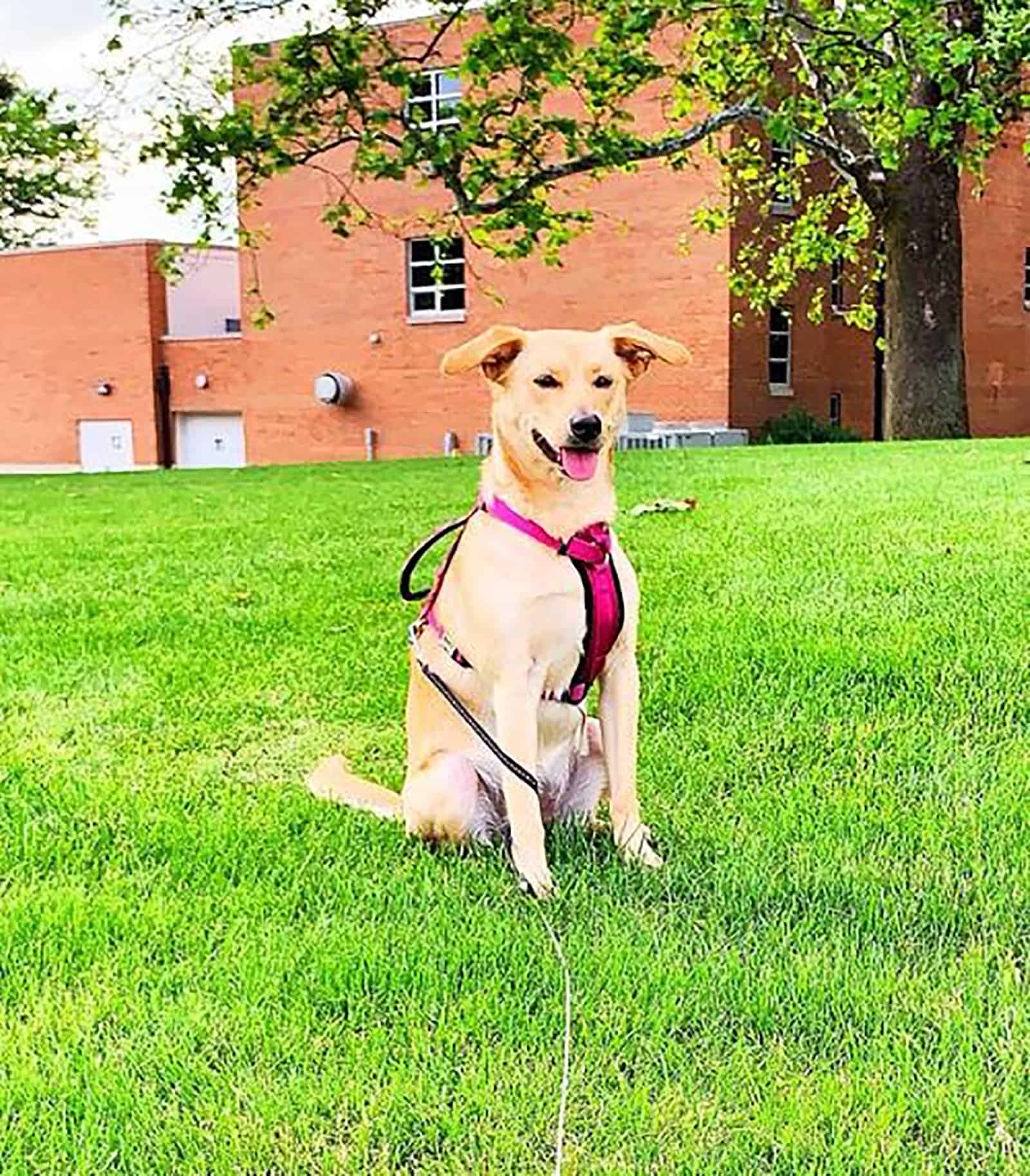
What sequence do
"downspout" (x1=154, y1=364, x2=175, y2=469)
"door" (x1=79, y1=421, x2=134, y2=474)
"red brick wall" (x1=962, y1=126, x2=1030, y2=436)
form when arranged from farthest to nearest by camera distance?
1. "door" (x1=79, y1=421, x2=134, y2=474)
2. "downspout" (x1=154, y1=364, x2=175, y2=469)
3. "red brick wall" (x1=962, y1=126, x2=1030, y2=436)

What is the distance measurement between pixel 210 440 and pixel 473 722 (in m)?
30.2

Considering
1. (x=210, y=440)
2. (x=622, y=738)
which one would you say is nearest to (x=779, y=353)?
(x=210, y=440)

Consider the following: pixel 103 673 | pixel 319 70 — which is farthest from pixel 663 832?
pixel 319 70

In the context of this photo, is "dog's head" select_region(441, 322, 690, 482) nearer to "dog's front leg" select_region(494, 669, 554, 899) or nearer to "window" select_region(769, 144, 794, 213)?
"dog's front leg" select_region(494, 669, 554, 899)

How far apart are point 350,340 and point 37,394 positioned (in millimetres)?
9451

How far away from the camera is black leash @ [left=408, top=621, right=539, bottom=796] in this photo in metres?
3.18

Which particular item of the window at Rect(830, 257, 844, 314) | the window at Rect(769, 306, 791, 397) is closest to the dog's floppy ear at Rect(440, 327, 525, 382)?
the window at Rect(769, 306, 791, 397)

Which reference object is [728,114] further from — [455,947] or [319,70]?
[455,947]

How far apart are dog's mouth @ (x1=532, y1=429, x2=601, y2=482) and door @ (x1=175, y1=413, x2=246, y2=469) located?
96.7 ft

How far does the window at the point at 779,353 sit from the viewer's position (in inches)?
1054

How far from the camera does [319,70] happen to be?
14133 mm

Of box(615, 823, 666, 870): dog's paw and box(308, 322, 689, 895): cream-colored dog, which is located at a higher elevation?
box(308, 322, 689, 895): cream-colored dog

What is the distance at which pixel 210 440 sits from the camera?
1281 inches

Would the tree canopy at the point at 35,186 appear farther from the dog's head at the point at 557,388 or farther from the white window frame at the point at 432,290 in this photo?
the dog's head at the point at 557,388
